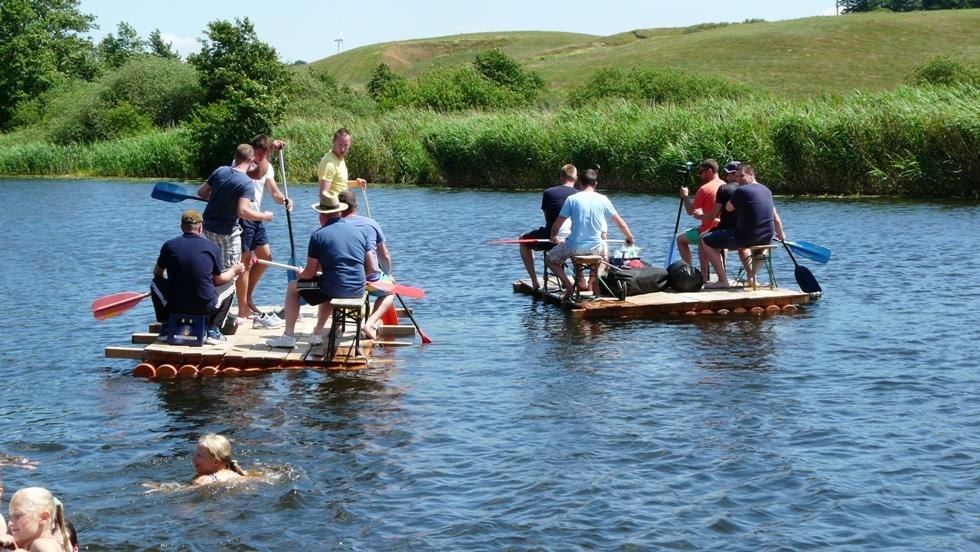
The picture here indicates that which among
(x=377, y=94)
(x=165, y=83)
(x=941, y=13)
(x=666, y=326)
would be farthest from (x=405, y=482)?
(x=941, y=13)

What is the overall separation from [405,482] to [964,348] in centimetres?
835

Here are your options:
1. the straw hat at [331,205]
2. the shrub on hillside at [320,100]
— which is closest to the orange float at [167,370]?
the straw hat at [331,205]

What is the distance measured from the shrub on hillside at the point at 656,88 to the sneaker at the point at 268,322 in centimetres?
5032

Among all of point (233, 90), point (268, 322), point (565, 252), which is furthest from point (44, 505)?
point (233, 90)

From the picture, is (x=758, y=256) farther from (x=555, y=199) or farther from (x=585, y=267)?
(x=555, y=199)

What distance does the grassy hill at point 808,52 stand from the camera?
282 ft

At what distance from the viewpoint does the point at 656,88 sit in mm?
67500

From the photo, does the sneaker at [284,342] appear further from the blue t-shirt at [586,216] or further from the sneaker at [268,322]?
the blue t-shirt at [586,216]

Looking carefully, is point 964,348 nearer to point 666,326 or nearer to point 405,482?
point 666,326

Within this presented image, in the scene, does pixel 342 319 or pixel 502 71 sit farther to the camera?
pixel 502 71

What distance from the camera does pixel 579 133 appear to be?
4306 cm

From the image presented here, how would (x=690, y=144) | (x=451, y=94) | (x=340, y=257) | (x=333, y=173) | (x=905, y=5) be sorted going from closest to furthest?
(x=340, y=257)
(x=333, y=173)
(x=690, y=144)
(x=451, y=94)
(x=905, y=5)

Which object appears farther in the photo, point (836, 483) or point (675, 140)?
point (675, 140)

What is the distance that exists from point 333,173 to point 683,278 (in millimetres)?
5424
